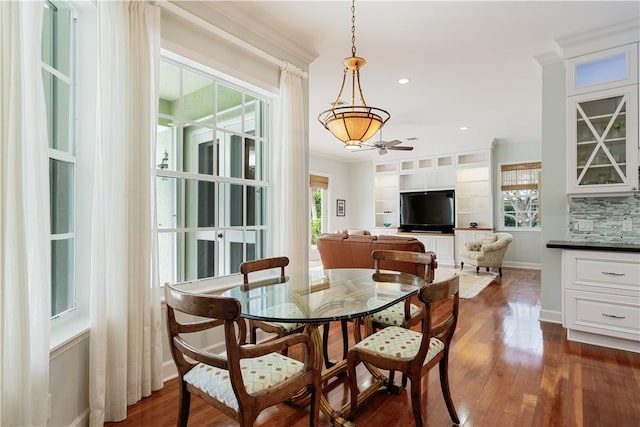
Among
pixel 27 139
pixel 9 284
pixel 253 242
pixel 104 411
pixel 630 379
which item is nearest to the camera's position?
pixel 9 284

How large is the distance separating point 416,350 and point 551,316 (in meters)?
2.81

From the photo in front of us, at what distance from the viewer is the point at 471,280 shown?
6.02 m

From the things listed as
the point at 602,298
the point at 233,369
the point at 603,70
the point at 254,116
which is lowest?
the point at 602,298

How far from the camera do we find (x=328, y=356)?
285 cm

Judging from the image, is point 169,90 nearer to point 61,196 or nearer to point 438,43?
point 61,196

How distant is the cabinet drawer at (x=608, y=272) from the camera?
289 cm

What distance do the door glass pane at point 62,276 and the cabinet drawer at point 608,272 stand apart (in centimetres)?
407

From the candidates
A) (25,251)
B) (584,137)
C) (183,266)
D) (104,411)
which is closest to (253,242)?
(183,266)

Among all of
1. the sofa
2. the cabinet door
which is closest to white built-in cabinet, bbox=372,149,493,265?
the sofa

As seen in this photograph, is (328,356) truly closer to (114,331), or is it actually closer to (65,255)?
(114,331)

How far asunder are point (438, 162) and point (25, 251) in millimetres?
8359

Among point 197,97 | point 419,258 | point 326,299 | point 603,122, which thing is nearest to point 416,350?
point 326,299

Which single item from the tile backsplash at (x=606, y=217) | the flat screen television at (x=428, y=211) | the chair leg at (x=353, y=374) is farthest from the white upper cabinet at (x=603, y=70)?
the flat screen television at (x=428, y=211)

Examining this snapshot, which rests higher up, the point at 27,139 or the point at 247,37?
the point at 247,37
